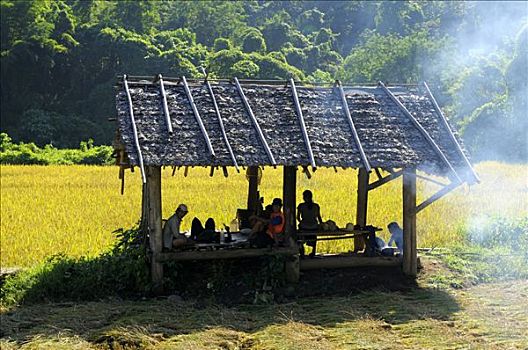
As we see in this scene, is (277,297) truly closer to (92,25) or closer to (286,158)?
(286,158)

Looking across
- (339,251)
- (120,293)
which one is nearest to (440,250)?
(339,251)

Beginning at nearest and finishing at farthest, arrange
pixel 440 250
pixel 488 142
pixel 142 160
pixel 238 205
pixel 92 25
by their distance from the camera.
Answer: pixel 142 160 → pixel 440 250 → pixel 238 205 → pixel 488 142 → pixel 92 25

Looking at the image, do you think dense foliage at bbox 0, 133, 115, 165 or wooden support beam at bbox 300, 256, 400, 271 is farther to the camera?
dense foliage at bbox 0, 133, 115, 165

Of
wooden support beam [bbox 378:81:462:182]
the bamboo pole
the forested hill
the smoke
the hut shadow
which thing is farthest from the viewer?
the forested hill

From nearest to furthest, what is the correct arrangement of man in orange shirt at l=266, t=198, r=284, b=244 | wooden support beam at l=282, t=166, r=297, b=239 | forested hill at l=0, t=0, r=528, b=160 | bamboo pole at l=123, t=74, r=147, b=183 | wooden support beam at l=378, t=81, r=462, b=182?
bamboo pole at l=123, t=74, r=147, b=183 → wooden support beam at l=378, t=81, r=462, b=182 → man in orange shirt at l=266, t=198, r=284, b=244 → wooden support beam at l=282, t=166, r=297, b=239 → forested hill at l=0, t=0, r=528, b=160

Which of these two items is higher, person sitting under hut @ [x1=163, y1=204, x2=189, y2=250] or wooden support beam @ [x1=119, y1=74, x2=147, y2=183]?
wooden support beam @ [x1=119, y1=74, x2=147, y2=183]

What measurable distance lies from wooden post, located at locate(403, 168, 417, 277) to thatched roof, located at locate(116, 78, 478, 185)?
19.1 inches

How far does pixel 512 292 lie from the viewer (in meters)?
10.3

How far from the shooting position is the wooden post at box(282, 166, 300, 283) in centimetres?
1051

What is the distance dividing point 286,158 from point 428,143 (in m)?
2.20

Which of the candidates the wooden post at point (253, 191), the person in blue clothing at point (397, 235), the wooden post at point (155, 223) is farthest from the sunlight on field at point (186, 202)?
the wooden post at point (155, 223)

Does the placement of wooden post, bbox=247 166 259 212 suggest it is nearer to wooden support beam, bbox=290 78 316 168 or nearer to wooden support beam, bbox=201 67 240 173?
wooden support beam, bbox=290 78 316 168

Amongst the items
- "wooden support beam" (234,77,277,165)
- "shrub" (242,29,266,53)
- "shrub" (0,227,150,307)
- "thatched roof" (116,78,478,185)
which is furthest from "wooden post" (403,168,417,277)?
"shrub" (242,29,266,53)

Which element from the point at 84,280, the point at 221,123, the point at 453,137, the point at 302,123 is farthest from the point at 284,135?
the point at 84,280
